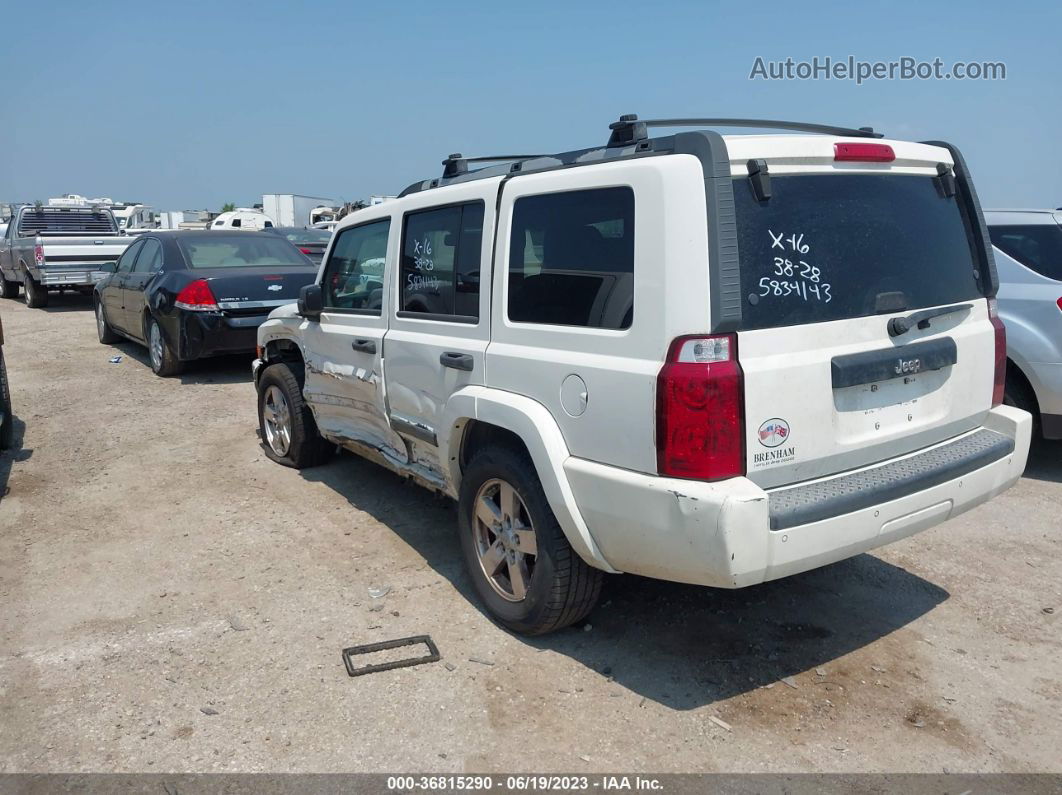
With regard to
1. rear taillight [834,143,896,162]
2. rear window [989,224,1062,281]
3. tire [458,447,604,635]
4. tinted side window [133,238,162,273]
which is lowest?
tire [458,447,604,635]

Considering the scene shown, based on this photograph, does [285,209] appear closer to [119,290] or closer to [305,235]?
[305,235]

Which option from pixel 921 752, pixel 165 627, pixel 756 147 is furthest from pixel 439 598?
pixel 756 147

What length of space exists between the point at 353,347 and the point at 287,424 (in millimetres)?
1666

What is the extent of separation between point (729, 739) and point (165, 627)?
2.63m

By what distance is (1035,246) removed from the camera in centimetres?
616

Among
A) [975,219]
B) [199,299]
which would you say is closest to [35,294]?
[199,299]

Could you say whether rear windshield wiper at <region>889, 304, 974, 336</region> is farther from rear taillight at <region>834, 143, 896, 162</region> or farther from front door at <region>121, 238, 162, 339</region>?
front door at <region>121, 238, 162, 339</region>

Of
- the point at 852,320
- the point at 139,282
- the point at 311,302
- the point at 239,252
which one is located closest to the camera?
the point at 852,320

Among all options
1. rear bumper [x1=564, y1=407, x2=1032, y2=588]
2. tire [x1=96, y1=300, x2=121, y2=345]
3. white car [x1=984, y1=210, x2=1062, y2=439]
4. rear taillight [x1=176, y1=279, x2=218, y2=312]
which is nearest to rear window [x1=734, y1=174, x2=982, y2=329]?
rear bumper [x1=564, y1=407, x2=1032, y2=588]

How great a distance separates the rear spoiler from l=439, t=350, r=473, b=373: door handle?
7.48 ft

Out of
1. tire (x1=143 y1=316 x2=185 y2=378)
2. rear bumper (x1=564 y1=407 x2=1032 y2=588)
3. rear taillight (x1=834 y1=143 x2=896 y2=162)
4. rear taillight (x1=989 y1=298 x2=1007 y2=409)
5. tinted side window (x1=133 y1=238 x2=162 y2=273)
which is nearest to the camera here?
rear bumper (x1=564 y1=407 x2=1032 y2=588)

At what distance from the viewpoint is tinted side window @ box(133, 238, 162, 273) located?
1032 cm

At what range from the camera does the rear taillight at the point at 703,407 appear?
9.61 feet

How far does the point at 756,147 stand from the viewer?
3.08 meters
